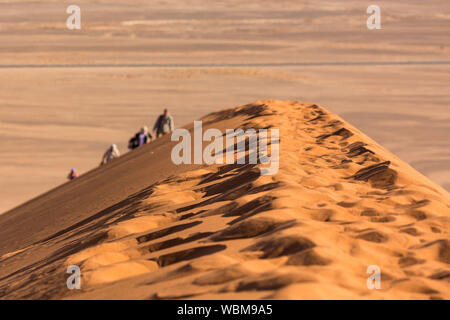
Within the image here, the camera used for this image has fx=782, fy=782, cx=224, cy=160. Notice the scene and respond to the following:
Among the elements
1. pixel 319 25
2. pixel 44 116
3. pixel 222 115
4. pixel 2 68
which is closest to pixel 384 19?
pixel 319 25

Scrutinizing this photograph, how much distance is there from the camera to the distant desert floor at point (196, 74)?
1823 cm

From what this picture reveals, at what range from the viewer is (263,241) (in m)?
4.28

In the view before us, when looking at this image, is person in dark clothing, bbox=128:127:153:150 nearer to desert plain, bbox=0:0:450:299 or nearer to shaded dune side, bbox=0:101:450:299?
desert plain, bbox=0:0:450:299

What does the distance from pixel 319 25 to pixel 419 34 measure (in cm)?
671

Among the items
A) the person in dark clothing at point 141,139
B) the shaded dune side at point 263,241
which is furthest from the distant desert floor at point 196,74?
the shaded dune side at point 263,241

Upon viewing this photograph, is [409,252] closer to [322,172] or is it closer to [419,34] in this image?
[322,172]

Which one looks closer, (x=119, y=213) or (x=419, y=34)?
(x=119, y=213)

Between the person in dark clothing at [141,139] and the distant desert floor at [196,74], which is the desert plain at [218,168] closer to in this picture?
the distant desert floor at [196,74]

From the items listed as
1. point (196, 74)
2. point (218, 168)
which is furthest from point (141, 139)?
point (196, 74)

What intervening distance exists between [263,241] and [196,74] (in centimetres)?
2582

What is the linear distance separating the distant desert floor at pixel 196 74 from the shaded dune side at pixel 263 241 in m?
8.44

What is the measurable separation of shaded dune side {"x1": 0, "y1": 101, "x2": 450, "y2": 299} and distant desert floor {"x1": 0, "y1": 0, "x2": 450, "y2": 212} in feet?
27.7

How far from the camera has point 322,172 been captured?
6.54 meters

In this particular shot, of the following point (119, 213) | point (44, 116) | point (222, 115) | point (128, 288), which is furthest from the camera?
point (44, 116)
